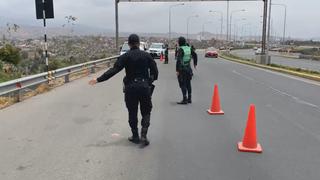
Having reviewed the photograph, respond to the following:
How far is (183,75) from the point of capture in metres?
13.3

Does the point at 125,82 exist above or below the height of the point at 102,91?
above

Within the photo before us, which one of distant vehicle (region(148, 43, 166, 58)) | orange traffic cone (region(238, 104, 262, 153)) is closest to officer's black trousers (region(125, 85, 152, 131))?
orange traffic cone (region(238, 104, 262, 153))

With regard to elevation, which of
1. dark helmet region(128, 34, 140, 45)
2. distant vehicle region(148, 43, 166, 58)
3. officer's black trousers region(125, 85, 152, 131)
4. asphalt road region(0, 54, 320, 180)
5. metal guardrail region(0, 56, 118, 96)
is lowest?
distant vehicle region(148, 43, 166, 58)

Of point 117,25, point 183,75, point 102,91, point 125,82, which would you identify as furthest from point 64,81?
point 117,25

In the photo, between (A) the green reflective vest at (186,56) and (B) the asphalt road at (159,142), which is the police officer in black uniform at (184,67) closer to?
(A) the green reflective vest at (186,56)

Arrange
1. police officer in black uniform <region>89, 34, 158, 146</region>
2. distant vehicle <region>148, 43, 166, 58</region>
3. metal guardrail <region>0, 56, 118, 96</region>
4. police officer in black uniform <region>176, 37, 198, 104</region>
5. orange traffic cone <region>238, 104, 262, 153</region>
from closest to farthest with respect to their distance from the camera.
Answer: orange traffic cone <region>238, 104, 262, 153</region> → police officer in black uniform <region>89, 34, 158, 146</region> → metal guardrail <region>0, 56, 118, 96</region> → police officer in black uniform <region>176, 37, 198, 104</region> → distant vehicle <region>148, 43, 166, 58</region>

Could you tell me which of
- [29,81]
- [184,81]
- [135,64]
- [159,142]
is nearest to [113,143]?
[159,142]

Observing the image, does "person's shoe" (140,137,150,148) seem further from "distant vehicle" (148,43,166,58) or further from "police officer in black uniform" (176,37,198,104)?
"distant vehicle" (148,43,166,58)

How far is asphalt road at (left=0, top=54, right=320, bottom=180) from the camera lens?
6289 mm

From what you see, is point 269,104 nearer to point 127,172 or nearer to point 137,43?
point 137,43

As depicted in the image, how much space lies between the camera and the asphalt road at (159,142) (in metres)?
6.29

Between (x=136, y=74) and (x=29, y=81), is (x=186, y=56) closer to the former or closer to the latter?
(x=29, y=81)

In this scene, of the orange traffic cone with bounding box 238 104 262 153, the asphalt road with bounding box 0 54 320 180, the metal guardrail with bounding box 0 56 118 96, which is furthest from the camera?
the metal guardrail with bounding box 0 56 118 96

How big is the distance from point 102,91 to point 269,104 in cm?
640
